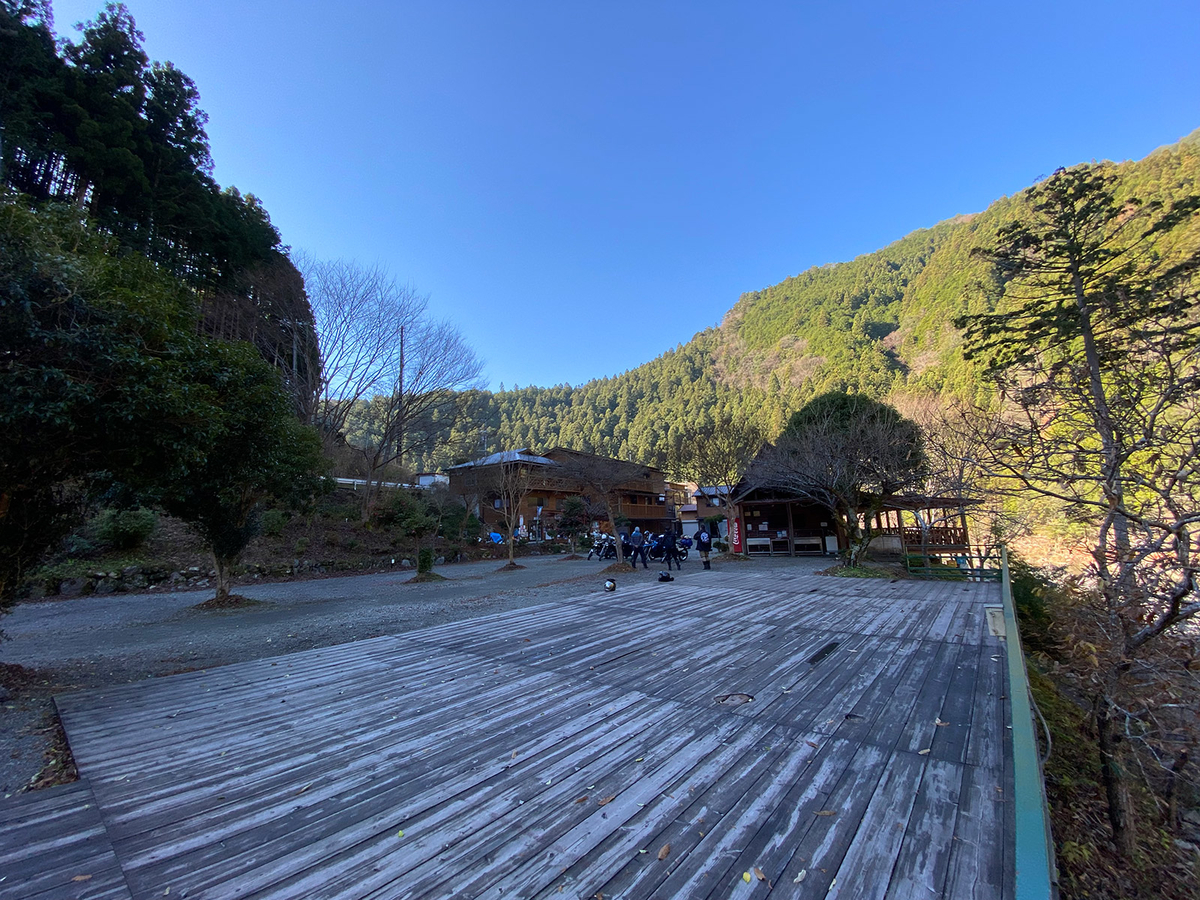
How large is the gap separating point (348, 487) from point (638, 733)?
22.8 metres

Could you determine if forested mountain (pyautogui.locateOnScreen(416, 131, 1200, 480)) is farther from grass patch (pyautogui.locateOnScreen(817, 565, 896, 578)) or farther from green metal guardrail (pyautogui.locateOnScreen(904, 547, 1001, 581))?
green metal guardrail (pyautogui.locateOnScreen(904, 547, 1001, 581))

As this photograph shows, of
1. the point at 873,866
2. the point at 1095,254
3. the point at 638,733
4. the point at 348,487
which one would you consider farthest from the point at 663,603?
the point at 348,487

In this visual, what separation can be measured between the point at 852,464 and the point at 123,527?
797 inches

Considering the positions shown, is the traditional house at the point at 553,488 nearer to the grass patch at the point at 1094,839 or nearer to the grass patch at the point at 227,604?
the grass patch at the point at 227,604

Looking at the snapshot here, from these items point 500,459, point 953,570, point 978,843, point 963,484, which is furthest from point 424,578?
point 953,570

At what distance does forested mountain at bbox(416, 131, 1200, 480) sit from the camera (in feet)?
92.3

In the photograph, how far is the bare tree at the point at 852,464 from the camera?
12.5 metres

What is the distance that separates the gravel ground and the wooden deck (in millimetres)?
339

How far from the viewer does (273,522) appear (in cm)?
1662

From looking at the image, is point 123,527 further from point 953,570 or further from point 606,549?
point 953,570

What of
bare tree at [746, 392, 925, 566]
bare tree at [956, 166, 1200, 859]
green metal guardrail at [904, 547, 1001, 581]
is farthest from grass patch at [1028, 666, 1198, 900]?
bare tree at [746, 392, 925, 566]

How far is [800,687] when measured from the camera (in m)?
3.92

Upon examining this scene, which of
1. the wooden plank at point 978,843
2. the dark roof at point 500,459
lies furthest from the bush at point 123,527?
the wooden plank at point 978,843

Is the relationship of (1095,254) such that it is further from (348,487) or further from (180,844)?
(348,487)
